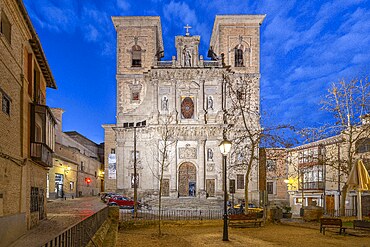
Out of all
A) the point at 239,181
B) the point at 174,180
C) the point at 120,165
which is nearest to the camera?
the point at 174,180

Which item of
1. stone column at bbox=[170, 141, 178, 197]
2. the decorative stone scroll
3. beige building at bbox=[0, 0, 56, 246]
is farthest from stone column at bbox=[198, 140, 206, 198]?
beige building at bbox=[0, 0, 56, 246]

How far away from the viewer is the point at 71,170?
52.5 m

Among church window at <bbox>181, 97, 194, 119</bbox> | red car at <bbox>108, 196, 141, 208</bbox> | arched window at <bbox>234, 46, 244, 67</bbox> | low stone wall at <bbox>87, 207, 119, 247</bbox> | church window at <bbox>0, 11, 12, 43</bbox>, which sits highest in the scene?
arched window at <bbox>234, 46, 244, 67</bbox>

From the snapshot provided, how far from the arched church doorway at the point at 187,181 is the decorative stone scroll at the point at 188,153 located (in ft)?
3.25

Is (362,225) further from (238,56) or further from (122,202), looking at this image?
(238,56)

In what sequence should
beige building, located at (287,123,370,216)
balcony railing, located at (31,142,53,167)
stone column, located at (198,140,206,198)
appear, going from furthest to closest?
stone column, located at (198,140,206,198) → beige building, located at (287,123,370,216) → balcony railing, located at (31,142,53,167)

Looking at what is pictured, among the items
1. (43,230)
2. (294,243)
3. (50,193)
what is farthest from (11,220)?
(50,193)

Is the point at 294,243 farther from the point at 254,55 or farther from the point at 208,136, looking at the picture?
the point at 254,55

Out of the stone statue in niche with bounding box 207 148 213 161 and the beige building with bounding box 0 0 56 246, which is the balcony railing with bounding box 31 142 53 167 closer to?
the beige building with bounding box 0 0 56 246

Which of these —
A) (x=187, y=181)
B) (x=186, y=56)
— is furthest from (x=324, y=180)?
(x=186, y=56)

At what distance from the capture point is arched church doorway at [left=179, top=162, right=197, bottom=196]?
166ft

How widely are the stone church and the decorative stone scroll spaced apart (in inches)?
5.1

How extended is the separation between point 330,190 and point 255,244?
3340cm

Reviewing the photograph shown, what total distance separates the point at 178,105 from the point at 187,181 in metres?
9.87
